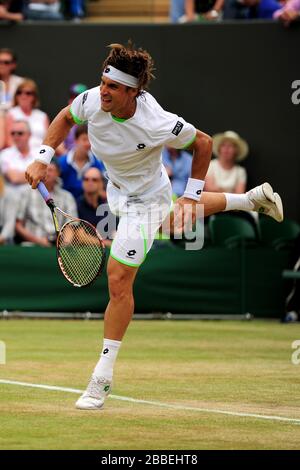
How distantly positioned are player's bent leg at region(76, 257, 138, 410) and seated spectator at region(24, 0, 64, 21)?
9385 mm

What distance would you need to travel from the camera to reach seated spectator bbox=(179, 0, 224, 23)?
52.6ft

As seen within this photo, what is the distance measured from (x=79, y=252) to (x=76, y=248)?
37mm

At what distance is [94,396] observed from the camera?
25.0 ft

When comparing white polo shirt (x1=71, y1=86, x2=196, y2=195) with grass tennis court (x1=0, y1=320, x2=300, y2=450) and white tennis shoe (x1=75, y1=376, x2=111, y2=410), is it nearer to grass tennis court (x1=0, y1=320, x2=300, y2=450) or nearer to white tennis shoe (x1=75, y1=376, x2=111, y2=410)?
white tennis shoe (x1=75, y1=376, x2=111, y2=410)

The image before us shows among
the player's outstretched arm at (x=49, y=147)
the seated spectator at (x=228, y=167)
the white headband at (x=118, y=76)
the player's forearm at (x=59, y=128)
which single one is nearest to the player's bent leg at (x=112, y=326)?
the player's outstretched arm at (x=49, y=147)

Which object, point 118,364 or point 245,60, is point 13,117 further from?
point 118,364

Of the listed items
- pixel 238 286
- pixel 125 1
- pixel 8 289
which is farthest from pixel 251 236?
pixel 125 1

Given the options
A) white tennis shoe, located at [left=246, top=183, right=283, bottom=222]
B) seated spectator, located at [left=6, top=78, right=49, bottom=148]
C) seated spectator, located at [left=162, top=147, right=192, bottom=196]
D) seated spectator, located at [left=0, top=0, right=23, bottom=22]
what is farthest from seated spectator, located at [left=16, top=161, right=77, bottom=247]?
white tennis shoe, located at [left=246, top=183, right=283, bottom=222]

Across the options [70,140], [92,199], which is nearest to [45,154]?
[92,199]

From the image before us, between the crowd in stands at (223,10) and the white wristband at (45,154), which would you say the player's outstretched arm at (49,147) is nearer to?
the white wristband at (45,154)

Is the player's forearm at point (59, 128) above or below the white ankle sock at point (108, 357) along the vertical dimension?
above

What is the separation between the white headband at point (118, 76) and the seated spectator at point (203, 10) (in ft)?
28.2

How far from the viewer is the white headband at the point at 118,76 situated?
763cm
